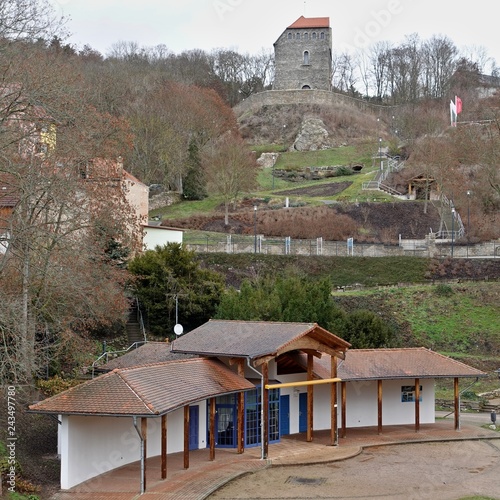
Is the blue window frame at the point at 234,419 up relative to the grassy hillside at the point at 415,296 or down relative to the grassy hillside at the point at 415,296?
down

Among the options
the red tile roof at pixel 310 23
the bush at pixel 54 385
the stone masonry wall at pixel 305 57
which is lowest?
the bush at pixel 54 385

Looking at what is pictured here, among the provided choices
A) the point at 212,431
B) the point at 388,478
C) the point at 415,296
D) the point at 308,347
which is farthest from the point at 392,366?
the point at 415,296

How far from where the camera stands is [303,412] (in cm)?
2662

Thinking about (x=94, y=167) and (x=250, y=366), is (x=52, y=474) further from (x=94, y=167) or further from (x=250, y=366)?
(x=94, y=167)

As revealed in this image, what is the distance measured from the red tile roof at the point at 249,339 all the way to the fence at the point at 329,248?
23.1 meters

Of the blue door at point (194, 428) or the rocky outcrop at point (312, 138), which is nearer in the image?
the blue door at point (194, 428)

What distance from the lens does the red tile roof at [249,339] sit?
2303cm

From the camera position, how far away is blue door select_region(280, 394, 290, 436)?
25922mm

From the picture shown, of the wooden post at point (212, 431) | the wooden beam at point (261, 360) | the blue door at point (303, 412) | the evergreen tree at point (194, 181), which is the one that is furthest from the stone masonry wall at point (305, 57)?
the wooden post at point (212, 431)

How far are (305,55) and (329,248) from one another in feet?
184

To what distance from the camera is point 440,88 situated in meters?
101

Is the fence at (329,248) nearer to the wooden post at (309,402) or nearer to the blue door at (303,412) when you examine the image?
the blue door at (303,412)

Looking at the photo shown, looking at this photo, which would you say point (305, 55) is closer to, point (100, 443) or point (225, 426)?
point (225, 426)

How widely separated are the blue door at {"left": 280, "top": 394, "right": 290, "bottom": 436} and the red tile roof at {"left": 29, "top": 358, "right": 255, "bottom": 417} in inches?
136
